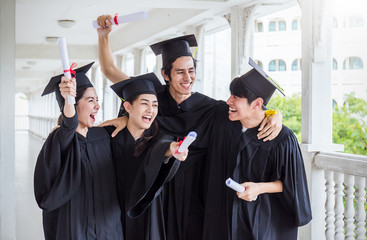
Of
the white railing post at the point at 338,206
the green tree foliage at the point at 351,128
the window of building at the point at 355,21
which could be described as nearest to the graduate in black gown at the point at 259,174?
the white railing post at the point at 338,206

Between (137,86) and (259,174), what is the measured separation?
95 centimetres

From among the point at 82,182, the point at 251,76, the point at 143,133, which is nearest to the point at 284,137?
the point at 251,76

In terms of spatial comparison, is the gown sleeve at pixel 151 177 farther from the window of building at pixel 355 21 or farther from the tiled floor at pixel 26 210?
the window of building at pixel 355 21

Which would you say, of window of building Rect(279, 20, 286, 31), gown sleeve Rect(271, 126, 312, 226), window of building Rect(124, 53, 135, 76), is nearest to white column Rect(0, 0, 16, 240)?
gown sleeve Rect(271, 126, 312, 226)

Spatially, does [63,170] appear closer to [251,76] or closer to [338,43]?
[251,76]

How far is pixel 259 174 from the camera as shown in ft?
8.36

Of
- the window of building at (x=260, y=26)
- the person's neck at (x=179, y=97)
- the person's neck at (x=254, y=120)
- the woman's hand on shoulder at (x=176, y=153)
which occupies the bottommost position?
the woman's hand on shoulder at (x=176, y=153)

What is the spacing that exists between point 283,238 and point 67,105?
1525 millimetres

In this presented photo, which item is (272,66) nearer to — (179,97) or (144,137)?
(179,97)

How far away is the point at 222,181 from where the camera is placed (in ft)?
8.79

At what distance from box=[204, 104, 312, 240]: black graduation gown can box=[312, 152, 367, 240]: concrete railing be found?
4.42 feet

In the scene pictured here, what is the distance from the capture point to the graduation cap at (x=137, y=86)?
8.93 feet

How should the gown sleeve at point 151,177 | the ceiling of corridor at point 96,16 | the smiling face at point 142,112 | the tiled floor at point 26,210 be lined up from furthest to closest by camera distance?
the ceiling of corridor at point 96,16 → the tiled floor at point 26,210 → the smiling face at point 142,112 → the gown sleeve at point 151,177

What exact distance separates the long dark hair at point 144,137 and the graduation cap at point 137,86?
3 centimetres
